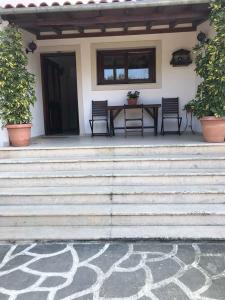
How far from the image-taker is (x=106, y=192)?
3504mm

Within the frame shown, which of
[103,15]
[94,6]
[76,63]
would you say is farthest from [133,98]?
[94,6]

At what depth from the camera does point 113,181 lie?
3.77 m

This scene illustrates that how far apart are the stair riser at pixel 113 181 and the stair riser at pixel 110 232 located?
0.69m

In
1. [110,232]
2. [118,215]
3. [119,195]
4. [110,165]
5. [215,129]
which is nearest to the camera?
[110,232]

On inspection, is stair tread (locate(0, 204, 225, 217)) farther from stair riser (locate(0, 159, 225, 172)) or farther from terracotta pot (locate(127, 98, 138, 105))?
terracotta pot (locate(127, 98, 138, 105))

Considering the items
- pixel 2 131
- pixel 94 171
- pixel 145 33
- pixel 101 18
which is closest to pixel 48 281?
pixel 94 171

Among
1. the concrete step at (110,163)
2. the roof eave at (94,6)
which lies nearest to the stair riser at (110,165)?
the concrete step at (110,163)

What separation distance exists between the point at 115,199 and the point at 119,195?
2.8 inches

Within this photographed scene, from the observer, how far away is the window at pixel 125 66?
6.62 metres

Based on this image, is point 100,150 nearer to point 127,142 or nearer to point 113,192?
point 127,142

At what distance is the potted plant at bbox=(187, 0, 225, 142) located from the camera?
4109 mm

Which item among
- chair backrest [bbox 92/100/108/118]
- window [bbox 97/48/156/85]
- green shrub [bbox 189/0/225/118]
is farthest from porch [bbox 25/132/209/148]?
window [bbox 97/48/156/85]

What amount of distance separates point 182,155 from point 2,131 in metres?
2.99

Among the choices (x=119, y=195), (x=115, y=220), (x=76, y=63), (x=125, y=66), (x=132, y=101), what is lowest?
(x=115, y=220)
